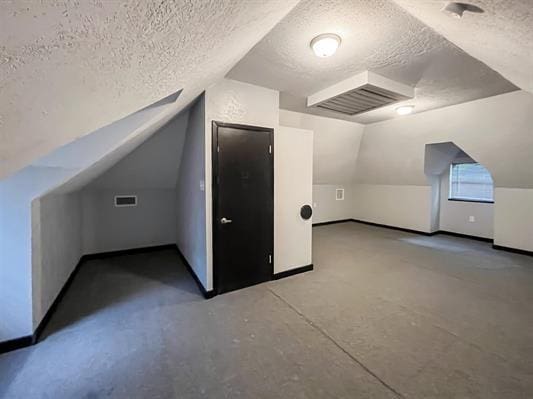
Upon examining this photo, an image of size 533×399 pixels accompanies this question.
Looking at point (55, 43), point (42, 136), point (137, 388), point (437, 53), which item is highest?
point (437, 53)

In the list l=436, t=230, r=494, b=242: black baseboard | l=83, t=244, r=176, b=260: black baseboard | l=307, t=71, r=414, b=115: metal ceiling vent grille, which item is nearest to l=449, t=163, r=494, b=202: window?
l=436, t=230, r=494, b=242: black baseboard

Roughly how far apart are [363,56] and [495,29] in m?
1.17

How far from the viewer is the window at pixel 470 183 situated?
5.34m

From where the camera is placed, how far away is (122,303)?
2809mm

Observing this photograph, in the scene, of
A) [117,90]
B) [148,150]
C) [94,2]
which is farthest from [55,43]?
[148,150]

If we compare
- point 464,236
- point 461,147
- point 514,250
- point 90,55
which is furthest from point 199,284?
point 464,236

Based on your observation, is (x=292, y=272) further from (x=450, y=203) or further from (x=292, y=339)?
(x=450, y=203)

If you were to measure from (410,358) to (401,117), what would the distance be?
4.39 meters

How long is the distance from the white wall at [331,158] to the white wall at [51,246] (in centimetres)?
338

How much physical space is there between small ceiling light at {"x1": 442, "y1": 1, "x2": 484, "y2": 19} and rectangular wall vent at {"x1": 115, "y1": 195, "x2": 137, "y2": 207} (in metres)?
4.57

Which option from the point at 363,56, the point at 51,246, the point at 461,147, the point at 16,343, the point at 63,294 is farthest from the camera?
the point at 461,147

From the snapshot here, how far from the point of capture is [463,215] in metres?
5.70

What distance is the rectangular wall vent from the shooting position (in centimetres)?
436

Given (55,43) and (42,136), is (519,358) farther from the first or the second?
(42,136)
